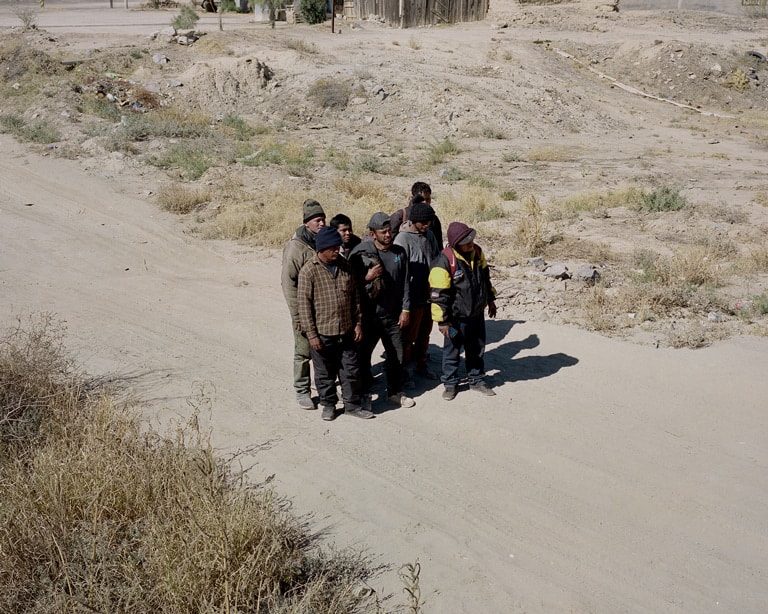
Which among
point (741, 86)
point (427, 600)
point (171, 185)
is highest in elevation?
point (741, 86)

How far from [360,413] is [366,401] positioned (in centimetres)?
15

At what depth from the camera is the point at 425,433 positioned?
593 centimetres

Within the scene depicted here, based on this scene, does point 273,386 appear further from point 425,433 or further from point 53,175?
point 53,175

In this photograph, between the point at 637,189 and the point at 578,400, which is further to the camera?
the point at 637,189

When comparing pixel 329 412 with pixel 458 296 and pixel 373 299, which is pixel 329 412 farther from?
pixel 458 296

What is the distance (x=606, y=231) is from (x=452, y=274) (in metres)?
6.61

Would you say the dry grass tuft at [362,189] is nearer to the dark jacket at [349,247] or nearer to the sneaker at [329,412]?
the dark jacket at [349,247]

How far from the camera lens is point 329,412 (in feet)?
19.9

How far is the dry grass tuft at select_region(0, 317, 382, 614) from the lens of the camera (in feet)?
11.9

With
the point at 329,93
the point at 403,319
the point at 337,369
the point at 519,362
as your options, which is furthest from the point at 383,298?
the point at 329,93

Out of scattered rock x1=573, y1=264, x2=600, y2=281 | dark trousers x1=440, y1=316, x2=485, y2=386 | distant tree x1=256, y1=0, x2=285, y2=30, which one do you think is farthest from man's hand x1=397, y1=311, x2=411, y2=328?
distant tree x1=256, y1=0, x2=285, y2=30

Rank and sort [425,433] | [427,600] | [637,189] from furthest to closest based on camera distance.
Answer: [637,189] → [425,433] → [427,600]

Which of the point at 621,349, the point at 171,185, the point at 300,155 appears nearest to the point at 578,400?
the point at 621,349

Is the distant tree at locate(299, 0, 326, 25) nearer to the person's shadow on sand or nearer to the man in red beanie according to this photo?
the person's shadow on sand
